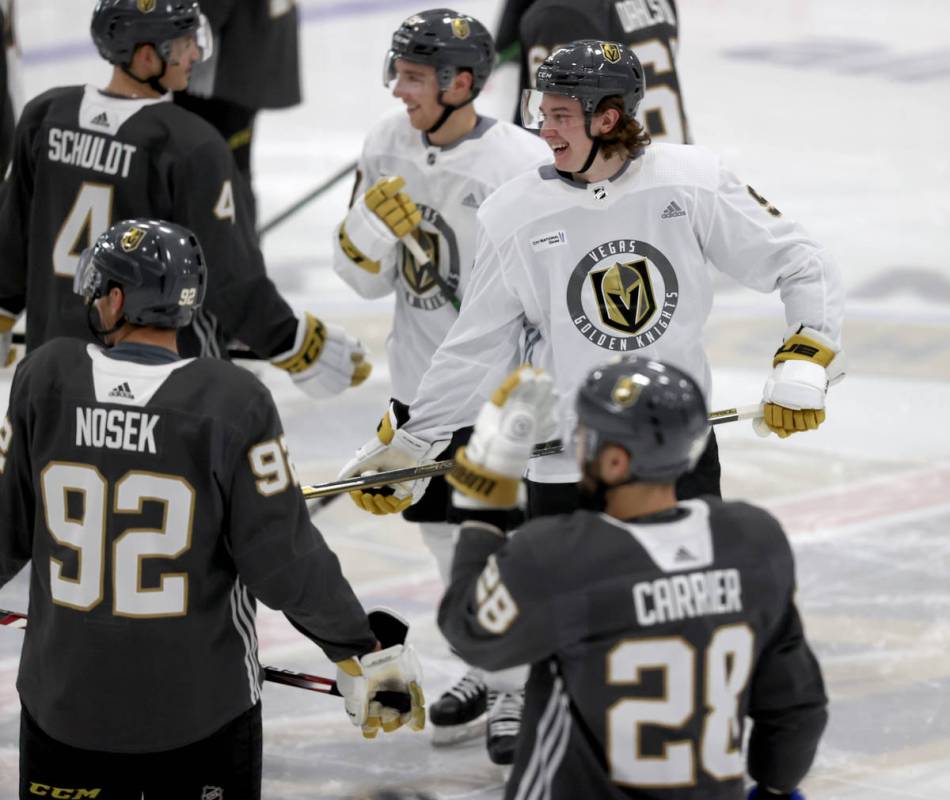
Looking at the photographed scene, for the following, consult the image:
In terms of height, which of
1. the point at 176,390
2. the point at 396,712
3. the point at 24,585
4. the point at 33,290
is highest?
the point at 176,390

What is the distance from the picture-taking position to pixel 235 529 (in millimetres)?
2600

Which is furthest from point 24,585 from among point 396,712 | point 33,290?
point 396,712

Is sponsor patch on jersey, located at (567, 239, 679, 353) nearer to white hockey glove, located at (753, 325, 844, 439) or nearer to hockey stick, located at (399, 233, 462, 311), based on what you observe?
white hockey glove, located at (753, 325, 844, 439)

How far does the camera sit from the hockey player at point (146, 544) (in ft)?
8.36

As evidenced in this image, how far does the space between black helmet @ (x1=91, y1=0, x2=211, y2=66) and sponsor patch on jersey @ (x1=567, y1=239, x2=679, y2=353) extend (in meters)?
1.26

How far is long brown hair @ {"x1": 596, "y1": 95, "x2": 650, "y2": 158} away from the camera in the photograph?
3262 mm

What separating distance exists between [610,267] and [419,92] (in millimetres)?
878

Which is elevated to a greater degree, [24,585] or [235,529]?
[235,529]

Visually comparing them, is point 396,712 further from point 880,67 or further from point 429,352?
point 880,67

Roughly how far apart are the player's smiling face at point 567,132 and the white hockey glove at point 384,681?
0.94 meters

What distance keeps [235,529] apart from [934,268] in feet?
17.7

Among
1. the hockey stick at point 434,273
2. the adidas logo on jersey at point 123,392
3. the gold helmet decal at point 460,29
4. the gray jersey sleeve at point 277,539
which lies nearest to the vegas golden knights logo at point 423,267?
the hockey stick at point 434,273

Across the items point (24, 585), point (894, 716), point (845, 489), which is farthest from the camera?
point (845, 489)

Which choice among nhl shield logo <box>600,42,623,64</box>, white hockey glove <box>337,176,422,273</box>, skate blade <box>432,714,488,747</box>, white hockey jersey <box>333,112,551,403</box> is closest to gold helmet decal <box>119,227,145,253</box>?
nhl shield logo <box>600,42,623,64</box>
